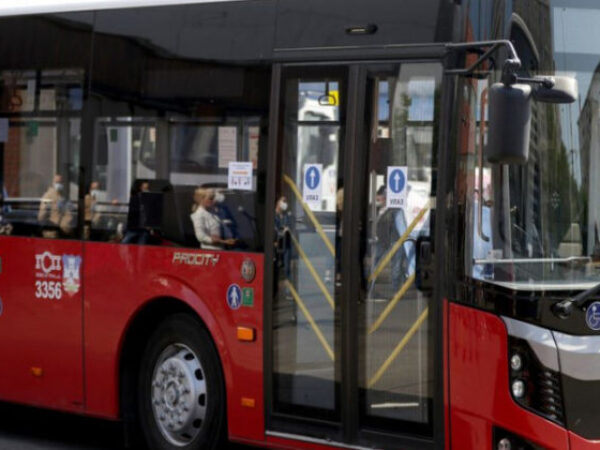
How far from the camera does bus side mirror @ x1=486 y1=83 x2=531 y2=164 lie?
7094 mm

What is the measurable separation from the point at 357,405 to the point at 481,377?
101cm

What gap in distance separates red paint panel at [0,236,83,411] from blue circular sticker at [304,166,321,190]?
2.15 m

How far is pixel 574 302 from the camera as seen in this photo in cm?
732

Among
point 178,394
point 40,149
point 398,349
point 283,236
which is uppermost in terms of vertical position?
point 40,149

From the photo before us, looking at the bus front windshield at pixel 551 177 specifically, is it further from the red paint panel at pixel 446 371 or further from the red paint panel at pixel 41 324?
the red paint panel at pixel 41 324

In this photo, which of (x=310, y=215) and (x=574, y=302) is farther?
(x=310, y=215)

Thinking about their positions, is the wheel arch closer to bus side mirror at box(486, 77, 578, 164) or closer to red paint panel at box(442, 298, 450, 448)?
red paint panel at box(442, 298, 450, 448)

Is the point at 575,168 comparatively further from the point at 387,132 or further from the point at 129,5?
the point at 129,5

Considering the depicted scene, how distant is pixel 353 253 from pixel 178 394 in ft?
6.28

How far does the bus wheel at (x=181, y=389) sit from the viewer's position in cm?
935

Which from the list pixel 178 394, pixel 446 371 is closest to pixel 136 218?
pixel 178 394

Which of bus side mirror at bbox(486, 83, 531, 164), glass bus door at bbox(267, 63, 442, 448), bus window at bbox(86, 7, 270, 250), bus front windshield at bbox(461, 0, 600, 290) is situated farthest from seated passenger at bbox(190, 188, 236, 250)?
bus side mirror at bbox(486, 83, 531, 164)

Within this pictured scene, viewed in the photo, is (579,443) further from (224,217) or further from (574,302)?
(224,217)

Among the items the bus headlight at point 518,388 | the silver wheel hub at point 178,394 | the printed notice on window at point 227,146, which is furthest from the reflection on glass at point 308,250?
the bus headlight at point 518,388
